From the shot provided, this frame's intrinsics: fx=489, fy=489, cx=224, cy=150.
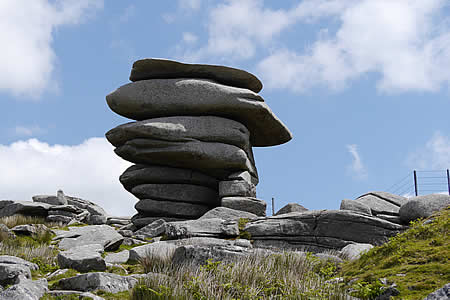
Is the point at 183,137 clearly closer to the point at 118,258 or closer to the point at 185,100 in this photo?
the point at 185,100

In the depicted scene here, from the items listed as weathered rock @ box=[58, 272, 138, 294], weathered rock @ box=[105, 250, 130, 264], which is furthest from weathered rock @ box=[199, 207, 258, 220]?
weathered rock @ box=[58, 272, 138, 294]

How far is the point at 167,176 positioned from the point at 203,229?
815 cm

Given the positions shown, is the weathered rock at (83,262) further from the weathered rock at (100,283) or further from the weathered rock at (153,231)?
the weathered rock at (153,231)

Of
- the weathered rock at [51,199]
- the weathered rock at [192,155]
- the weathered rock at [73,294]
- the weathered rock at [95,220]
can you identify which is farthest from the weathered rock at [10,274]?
the weathered rock at [51,199]

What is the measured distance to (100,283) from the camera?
8.99m

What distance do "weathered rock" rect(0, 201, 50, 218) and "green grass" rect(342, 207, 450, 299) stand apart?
19708mm

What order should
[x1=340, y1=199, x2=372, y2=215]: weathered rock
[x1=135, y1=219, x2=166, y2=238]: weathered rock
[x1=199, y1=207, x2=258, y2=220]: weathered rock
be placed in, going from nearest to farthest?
[x1=135, y1=219, x2=166, y2=238]: weathered rock → [x1=199, y1=207, x2=258, y2=220]: weathered rock → [x1=340, y1=199, x2=372, y2=215]: weathered rock

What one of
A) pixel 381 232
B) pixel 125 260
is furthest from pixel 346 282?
pixel 381 232

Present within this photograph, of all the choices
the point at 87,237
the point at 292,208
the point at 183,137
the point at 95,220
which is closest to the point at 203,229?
the point at 87,237

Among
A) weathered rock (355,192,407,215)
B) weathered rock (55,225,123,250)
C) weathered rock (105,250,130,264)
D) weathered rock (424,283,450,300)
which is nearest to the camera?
weathered rock (424,283,450,300)

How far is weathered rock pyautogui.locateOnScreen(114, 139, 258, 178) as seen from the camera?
22766 millimetres

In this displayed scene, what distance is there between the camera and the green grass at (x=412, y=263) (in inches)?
Answer: 286

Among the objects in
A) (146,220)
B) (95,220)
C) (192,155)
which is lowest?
(146,220)

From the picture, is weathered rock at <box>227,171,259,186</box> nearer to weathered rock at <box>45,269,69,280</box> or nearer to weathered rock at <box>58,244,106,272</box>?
weathered rock at <box>58,244,106,272</box>
